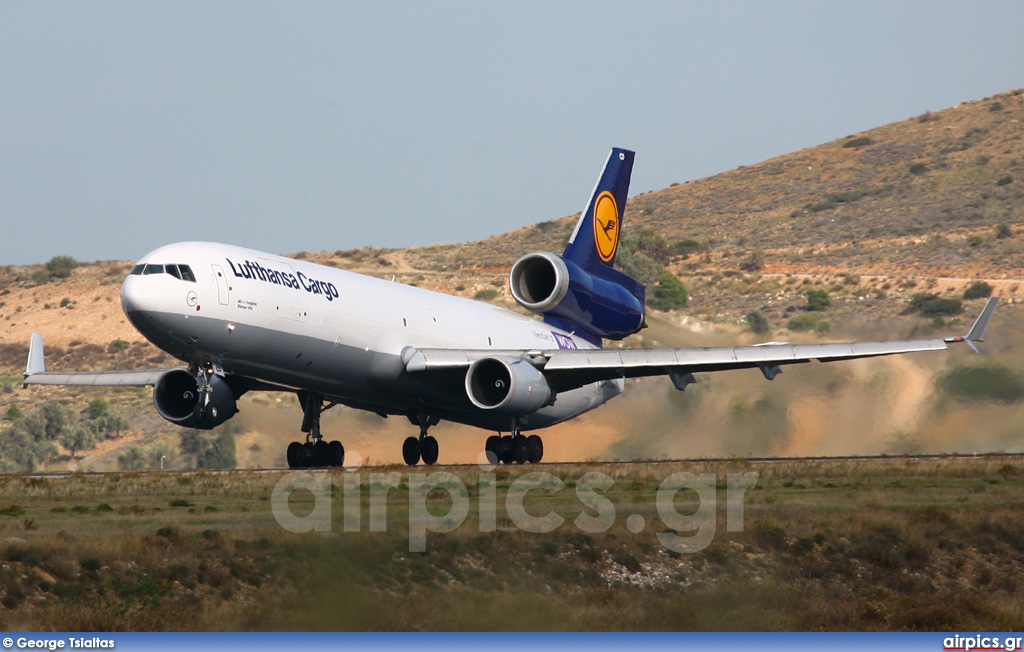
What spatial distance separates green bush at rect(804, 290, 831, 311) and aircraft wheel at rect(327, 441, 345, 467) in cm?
6010

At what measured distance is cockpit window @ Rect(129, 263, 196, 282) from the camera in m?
30.9

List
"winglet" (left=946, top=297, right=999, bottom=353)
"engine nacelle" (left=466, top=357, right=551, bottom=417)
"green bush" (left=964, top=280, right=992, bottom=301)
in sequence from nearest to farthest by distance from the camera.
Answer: "winglet" (left=946, top=297, right=999, bottom=353) → "engine nacelle" (left=466, top=357, right=551, bottom=417) → "green bush" (left=964, top=280, right=992, bottom=301)

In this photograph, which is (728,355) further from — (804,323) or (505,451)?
(804,323)

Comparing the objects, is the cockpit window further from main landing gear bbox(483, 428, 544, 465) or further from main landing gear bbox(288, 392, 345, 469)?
main landing gear bbox(483, 428, 544, 465)

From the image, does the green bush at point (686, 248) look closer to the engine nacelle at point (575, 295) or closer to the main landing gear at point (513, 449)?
the engine nacelle at point (575, 295)

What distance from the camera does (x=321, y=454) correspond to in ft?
125

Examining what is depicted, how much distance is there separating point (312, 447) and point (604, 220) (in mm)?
13428

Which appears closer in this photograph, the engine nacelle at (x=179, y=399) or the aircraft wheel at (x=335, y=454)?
the engine nacelle at (x=179, y=399)

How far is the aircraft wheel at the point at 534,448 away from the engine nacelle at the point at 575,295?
434cm

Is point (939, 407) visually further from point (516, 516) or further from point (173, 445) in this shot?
point (173, 445)

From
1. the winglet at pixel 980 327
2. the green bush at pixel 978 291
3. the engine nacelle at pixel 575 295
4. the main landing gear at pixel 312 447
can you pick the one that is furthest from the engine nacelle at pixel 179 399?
the green bush at pixel 978 291

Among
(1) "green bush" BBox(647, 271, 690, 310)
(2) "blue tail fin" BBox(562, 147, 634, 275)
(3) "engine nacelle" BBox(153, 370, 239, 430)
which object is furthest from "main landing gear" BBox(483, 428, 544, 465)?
(1) "green bush" BBox(647, 271, 690, 310)

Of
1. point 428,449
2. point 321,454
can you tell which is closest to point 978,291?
point 428,449

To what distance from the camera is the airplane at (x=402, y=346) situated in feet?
103
